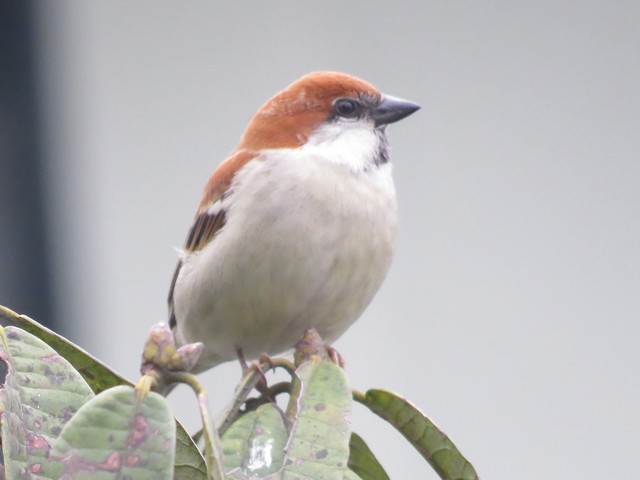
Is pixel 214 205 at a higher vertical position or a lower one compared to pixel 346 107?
lower

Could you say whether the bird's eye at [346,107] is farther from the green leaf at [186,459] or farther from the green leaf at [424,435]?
the green leaf at [186,459]

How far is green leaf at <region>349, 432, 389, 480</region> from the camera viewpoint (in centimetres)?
152

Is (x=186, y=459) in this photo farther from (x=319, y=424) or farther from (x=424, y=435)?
(x=424, y=435)

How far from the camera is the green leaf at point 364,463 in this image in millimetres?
1517

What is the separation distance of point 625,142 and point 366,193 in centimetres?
234

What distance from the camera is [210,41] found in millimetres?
4344

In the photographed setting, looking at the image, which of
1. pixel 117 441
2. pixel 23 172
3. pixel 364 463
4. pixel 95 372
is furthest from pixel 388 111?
pixel 23 172

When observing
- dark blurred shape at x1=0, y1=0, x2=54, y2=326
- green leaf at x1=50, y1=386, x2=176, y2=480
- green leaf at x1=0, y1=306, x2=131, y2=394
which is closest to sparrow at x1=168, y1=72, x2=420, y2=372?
green leaf at x1=0, y1=306, x2=131, y2=394

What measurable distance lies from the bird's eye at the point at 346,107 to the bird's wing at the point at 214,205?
204 mm

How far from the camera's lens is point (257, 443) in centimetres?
126

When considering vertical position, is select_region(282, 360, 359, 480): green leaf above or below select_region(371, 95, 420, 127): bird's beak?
below

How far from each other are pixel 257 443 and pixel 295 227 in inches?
38.9

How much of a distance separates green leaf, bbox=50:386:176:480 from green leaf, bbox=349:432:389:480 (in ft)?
1.55

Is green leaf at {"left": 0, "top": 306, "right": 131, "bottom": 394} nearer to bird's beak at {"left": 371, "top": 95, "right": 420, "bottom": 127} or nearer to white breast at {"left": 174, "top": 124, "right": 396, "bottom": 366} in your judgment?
white breast at {"left": 174, "top": 124, "right": 396, "bottom": 366}
